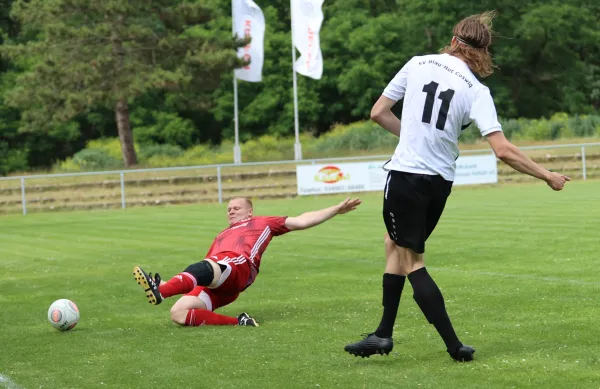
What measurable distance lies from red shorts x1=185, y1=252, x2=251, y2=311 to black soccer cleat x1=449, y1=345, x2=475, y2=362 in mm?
2823

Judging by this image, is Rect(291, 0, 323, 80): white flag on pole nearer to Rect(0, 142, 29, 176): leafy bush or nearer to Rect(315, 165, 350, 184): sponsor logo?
Rect(315, 165, 350, 184): sponsor logo

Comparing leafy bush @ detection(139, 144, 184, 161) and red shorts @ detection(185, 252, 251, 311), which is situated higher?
red shorts @ detection(185, 252, 251, 311)

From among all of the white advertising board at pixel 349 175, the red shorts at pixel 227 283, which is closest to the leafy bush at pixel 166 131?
the white advertising board at pixel 349 175

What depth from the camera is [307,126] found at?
67.0 meters

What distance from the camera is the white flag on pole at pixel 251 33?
43.6 meters

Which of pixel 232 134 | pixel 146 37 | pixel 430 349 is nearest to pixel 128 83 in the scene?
pixel 146 37

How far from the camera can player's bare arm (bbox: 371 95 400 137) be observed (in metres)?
6.64

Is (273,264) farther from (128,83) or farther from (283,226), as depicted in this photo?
(128,83)

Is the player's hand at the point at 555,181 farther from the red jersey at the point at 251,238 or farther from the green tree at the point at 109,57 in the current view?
the green tree at the point at 109,57

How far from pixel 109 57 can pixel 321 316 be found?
36014 mm

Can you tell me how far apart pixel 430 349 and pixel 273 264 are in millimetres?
7484

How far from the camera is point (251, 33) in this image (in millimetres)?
44312

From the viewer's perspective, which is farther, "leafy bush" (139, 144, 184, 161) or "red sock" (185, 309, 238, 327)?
"leafy bush" (139, 144, 184, 161)

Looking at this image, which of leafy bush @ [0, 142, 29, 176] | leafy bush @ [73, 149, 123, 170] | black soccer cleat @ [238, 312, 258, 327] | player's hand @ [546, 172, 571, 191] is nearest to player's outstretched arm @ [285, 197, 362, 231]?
black soccer cleat @ [238, 312, 258, 327]
